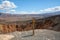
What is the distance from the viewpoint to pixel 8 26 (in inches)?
1257

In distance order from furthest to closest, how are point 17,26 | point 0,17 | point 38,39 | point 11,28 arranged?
point 0,17, point 17,26, point 11,28, point 38,39

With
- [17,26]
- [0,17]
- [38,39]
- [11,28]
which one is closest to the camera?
[38,39]

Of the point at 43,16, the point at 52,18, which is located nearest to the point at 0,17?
the point at 43,16

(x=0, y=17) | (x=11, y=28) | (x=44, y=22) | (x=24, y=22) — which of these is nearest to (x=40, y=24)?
(x=44, y=22)

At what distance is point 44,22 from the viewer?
33.2m

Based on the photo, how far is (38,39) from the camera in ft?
42.5

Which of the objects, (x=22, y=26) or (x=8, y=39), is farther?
(x=22, y=26)

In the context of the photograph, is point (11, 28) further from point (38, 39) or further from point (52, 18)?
point (38, 39)

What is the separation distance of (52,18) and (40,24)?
2.80 metres

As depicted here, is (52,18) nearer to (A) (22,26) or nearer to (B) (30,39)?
(A) (22,26)

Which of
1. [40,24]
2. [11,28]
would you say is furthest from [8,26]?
[40,24]

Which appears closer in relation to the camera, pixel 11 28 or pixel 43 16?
pixel 11 28

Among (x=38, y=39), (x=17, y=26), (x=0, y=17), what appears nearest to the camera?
(x=38, y=39)

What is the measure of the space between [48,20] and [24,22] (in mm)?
5249
